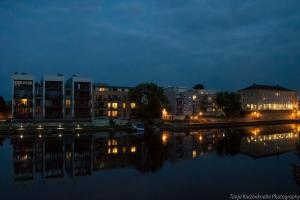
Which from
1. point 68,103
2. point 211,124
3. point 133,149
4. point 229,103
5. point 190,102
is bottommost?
point 133,149

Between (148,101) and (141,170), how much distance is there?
1703 inches

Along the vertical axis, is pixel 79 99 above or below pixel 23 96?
below

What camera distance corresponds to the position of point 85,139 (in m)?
46.1

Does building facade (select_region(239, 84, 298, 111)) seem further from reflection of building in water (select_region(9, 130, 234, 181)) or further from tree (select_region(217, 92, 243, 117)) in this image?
reflection of building in water (select_region(9, 130, 234, 181))

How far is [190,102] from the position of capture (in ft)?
279

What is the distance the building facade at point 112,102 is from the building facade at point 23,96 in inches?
623

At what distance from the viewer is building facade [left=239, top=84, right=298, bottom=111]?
103688mm

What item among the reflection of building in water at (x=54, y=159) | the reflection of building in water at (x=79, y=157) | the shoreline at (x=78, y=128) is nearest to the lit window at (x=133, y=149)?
the reflection of building in water at (x=79, y=157)

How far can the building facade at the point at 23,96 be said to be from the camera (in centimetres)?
5856

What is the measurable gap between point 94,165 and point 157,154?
920 centimetres

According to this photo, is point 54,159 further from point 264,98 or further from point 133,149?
point 264,98

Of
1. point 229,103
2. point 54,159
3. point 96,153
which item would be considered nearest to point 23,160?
point 54,159

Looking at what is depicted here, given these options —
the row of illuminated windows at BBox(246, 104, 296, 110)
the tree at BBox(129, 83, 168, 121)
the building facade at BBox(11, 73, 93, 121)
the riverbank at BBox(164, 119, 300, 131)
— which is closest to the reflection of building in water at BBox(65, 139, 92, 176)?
the building facade at BBox(11, 73, 93, 121)

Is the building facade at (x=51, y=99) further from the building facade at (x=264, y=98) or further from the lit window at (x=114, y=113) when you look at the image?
the building facade at (x=264, y=98)
